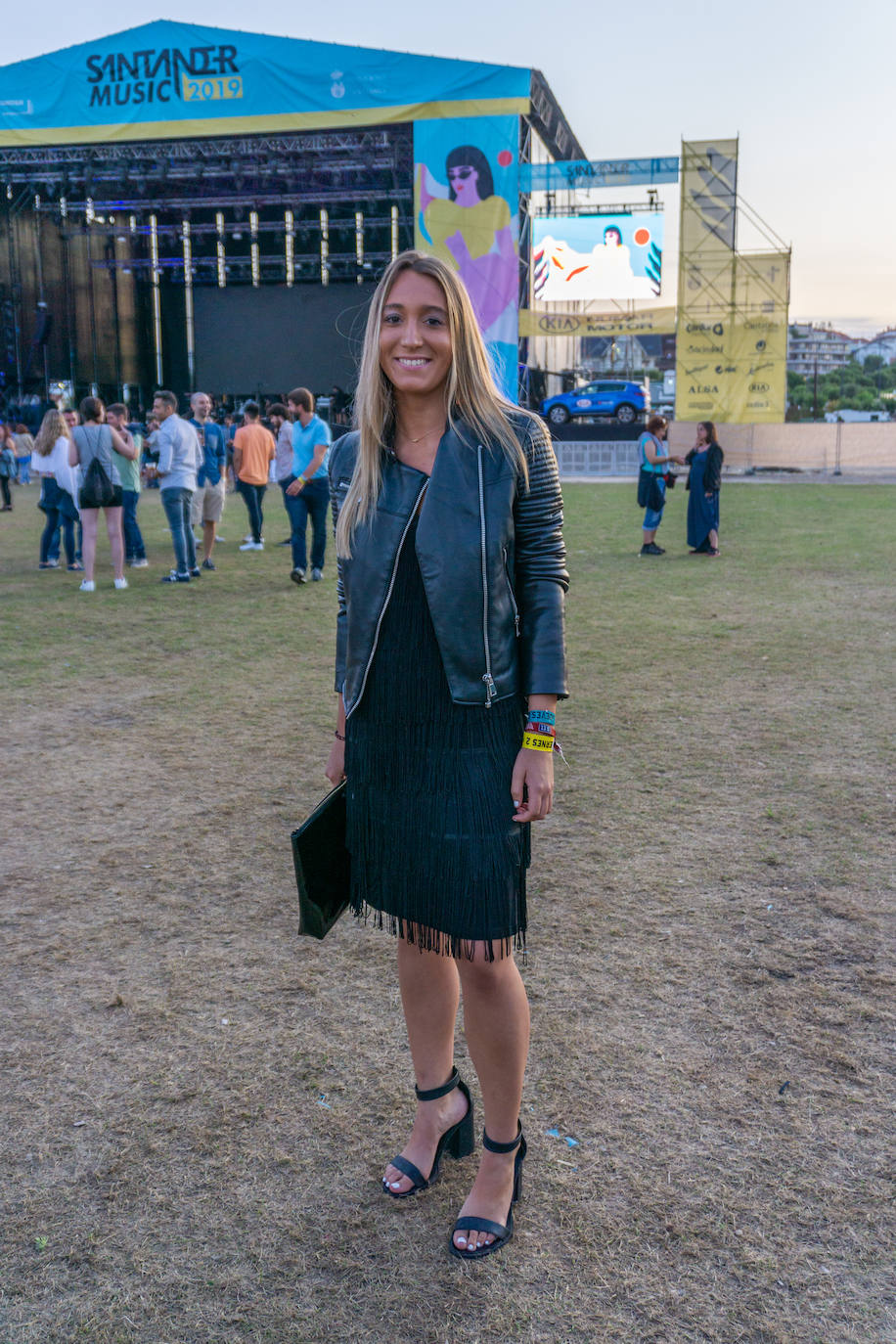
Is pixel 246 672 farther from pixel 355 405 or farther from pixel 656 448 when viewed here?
pixel 656 448

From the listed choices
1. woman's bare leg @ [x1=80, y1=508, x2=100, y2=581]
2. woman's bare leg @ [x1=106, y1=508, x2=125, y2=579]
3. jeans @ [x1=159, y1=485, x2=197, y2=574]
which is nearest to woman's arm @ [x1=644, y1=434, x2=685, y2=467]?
jeans @ [x1=159, y1=485, x2=197, y2=574]

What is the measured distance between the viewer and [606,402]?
32.2m

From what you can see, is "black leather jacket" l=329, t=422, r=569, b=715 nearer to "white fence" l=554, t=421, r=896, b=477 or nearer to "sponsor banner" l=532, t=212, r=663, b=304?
"white fence" l=554, t=421, r=896, b=477

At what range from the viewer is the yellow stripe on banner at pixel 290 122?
86.7ft

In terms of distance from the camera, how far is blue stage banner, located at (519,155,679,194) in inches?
1081

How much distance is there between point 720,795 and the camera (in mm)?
4812

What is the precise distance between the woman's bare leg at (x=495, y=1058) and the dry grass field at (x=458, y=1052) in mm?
89

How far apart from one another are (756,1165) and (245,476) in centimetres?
1069

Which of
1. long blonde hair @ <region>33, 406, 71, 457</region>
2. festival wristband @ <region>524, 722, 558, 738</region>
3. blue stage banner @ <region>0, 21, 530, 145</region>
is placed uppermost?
blue stage banner @ <region>0, 21, 530, 145</region>

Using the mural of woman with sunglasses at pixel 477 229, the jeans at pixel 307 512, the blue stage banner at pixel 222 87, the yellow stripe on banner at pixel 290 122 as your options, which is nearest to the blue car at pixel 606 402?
the mural of woman with sunglasses at pixel 477 229

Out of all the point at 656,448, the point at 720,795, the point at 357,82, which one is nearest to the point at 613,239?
the point at 357,82

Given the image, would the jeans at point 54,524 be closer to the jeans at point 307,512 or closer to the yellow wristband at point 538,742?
the jeans at point 307,512

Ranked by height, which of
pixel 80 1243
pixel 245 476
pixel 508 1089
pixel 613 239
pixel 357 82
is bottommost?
pixel 80 1243

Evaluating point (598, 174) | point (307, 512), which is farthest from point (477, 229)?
point (307, 512)
